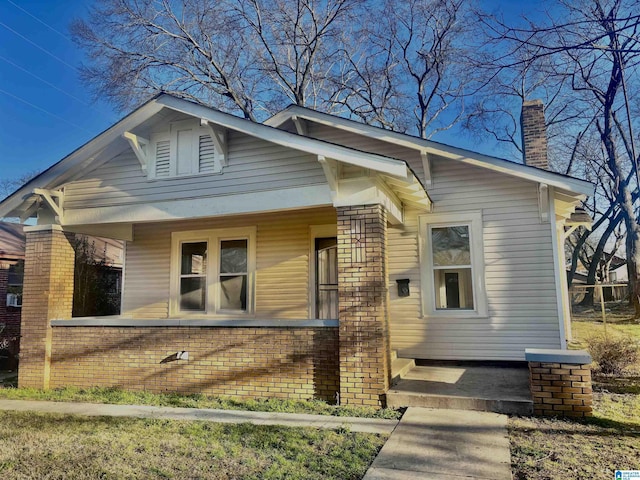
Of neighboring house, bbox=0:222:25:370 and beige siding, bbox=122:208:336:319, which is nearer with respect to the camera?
beige siding, bbox=122:208:336:319

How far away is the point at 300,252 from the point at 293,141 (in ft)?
9.53

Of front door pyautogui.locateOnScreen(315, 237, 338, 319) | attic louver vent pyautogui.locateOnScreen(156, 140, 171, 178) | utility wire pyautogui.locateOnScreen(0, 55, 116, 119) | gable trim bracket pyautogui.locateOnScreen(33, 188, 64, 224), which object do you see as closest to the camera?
attic louver vent pyautogui.locateOnScreen(156, 140, 171, 178)

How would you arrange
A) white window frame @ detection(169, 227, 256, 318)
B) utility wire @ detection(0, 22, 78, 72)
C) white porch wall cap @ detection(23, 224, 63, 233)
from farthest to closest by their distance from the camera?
1. utility wire @ detection(0, 22, 78, 72)
2. white window frame @ detection(169, 227, 256, 318)
3. white porch wall cap @ detection(23, 224, 63, 233)

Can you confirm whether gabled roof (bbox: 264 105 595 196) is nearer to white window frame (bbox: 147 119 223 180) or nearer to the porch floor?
white window frame (bbox: 147 119 223 180)

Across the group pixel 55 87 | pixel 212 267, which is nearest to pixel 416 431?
pixel 212 267

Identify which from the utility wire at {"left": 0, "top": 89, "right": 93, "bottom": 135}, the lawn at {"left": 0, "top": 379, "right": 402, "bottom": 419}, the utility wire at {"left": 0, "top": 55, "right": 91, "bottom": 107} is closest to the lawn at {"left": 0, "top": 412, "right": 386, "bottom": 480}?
the lawn at {"left": 0, "top": 379, "right": 402, "bottom": 419}

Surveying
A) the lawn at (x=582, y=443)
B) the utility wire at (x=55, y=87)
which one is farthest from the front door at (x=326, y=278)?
the utility wire at (x=55, y=87)

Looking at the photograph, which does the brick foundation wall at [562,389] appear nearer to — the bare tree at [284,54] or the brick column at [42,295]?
the brick column at [42,295]

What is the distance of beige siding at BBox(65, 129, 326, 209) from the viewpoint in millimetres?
6566

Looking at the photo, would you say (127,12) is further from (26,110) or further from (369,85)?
(26,110)

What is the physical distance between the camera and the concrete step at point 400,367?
6.37m

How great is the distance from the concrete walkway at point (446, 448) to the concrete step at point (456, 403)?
10 centimetres

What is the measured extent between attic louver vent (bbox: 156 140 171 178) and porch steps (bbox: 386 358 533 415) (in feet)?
15.9

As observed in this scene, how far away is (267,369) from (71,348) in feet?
11.9
